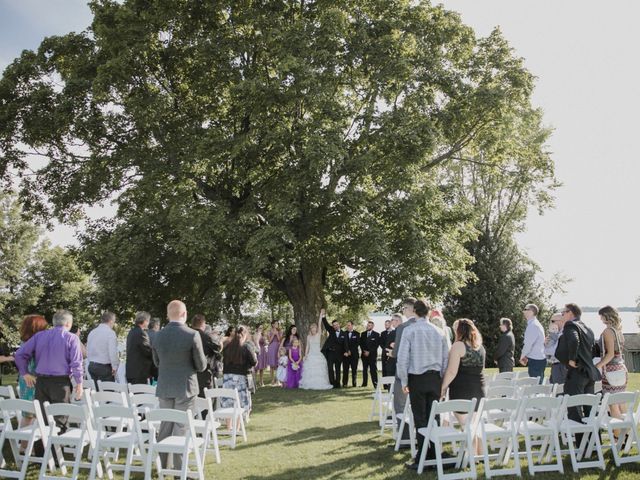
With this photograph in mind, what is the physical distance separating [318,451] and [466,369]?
2639mm

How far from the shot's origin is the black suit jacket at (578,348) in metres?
7.90

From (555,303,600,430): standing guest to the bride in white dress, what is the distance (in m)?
9.68

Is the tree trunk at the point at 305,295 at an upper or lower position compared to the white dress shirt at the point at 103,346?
upper

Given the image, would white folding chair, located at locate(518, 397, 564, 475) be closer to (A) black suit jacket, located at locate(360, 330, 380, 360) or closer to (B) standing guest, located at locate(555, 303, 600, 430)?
(B) standing guest, located at locate(555, 303, 600, 430)

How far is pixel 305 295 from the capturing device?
20.4 meters

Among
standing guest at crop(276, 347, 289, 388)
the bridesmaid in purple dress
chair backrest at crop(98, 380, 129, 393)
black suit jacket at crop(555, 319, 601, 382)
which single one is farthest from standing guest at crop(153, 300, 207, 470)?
standing guest at crop(276, 347, 289, 388)

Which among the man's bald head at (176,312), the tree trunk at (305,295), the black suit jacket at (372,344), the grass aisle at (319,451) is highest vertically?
the tree trunk at (305,295)

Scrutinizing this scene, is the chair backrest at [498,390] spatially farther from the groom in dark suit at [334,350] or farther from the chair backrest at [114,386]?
the groom in dark suit at [334,350]

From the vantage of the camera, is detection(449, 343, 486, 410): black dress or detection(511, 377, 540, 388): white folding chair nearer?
detection(449, 343, 486, 410): black dress

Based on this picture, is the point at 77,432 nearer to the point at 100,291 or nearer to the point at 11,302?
the point at 100,291

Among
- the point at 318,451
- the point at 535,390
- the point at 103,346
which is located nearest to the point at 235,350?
the point at 103,346

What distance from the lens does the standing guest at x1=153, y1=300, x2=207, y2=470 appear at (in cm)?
708

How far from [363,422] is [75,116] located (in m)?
14.2

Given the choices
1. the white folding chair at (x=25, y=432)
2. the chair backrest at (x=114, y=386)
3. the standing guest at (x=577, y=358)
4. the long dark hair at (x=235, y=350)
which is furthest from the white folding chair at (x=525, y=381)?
the white folding chair at (x=25, y=432)
